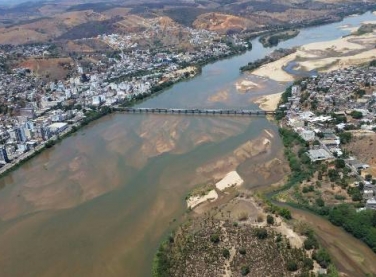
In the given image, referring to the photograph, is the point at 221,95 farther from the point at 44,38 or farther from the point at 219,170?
the point at 44,38

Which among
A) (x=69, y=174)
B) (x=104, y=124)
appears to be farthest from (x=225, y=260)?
(x=104, y=124)

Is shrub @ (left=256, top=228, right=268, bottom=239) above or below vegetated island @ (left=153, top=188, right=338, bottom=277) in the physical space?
above

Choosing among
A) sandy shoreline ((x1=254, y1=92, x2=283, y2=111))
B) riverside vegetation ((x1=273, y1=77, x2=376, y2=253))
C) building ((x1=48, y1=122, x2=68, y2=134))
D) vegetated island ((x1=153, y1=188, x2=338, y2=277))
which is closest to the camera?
vegetated island ((x1=153, y1=188, x2=338, y2=277))

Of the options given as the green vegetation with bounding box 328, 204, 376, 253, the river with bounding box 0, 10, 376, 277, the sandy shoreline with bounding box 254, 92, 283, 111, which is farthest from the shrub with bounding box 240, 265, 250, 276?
the sandy shoreline with bounding box 254, 92, 283, 111

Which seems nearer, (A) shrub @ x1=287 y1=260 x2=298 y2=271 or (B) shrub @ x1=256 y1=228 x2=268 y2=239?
(A) shrub @ x1=287 y1=260 x2=298 y2=271

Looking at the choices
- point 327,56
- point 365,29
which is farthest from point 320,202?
point 365,29

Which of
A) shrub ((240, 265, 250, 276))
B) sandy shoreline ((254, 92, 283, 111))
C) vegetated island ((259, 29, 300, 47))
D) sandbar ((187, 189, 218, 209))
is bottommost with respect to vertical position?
vegetated island ((259, 29, 300, 47))

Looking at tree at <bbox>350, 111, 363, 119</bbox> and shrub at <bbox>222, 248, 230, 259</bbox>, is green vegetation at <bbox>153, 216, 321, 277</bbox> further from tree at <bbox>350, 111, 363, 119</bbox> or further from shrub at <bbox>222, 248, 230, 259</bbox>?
tree at <bbox>350, 111, 363, 119</bbox>
